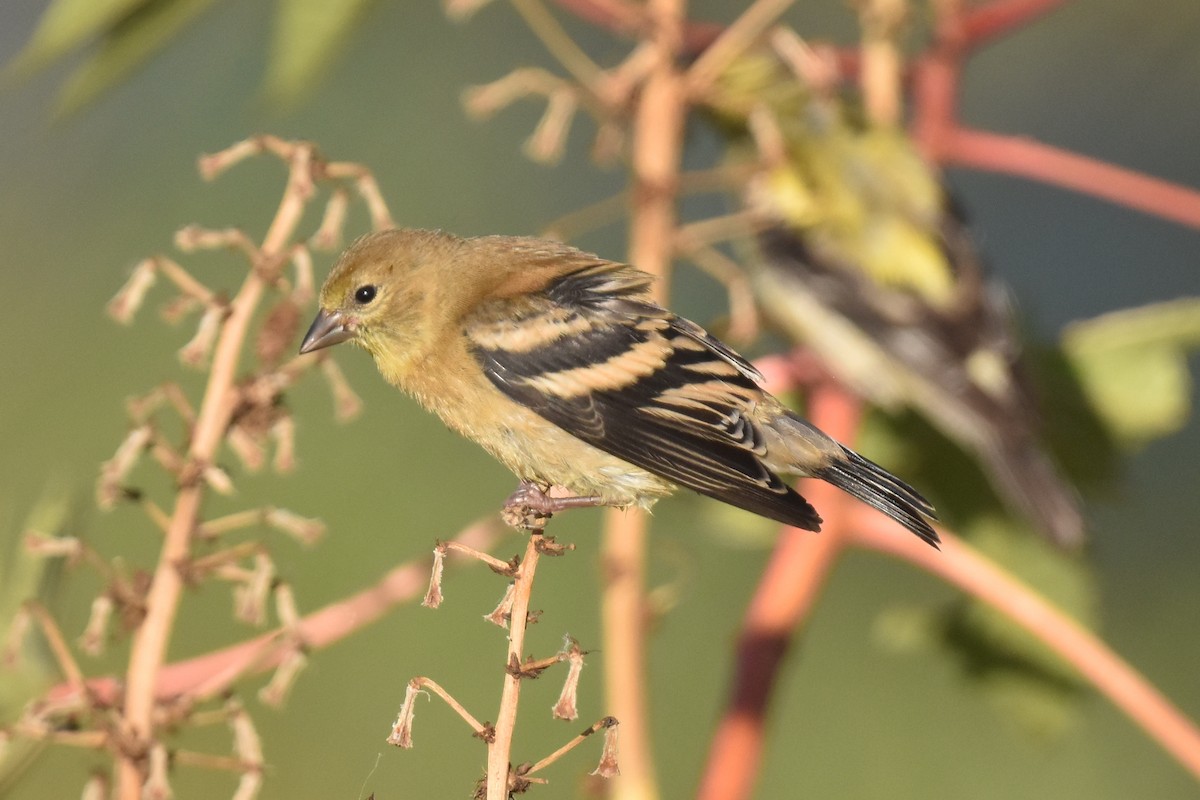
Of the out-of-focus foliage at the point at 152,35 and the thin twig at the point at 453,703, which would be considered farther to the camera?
the out-of-focus foliage at the point at 152,35

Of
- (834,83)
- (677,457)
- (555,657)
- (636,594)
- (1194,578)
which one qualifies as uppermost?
(1194,578)

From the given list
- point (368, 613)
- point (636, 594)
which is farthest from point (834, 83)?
point (368, 613)

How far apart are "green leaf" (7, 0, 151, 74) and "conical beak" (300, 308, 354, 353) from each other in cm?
58

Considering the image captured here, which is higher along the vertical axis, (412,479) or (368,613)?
(412,479)

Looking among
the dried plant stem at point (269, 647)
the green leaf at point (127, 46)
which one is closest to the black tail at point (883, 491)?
the dried plant stem at point (269, 647)

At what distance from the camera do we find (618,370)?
182 centimetres

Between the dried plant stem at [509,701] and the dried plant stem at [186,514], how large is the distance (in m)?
0.29

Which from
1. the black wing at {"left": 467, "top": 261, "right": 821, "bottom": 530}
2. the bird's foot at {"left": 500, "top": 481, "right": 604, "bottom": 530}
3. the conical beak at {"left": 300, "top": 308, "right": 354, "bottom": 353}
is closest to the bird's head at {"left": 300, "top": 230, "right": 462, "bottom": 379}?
the conical beak at {"left": 300, "top": 308, "right": 354, "bottom": 353}

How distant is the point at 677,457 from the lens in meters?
1.70

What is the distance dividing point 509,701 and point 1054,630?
0.83 metres

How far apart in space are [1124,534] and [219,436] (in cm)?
242

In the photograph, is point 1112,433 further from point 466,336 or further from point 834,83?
point 466,336

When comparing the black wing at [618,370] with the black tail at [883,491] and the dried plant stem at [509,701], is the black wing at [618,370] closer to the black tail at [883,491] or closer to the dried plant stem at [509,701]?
the black tail at [883,491]

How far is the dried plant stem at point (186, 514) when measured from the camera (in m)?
1.11
